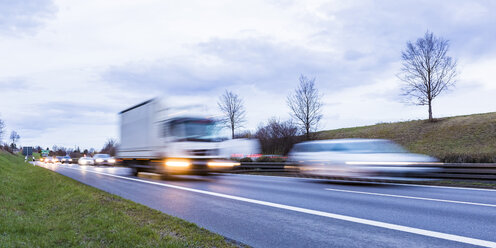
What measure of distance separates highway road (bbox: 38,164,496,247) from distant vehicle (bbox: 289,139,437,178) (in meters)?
1.82

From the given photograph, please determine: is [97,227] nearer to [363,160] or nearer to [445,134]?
[363,160]

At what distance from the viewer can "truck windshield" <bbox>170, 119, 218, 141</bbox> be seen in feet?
48.4

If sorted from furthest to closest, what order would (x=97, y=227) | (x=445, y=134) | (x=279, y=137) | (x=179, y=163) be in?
(x=445, y=134) → (x=279, y=137) → (x=179, y=163) → (x=97, y=227)

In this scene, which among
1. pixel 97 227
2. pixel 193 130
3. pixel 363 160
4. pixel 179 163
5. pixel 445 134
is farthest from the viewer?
pixel 445 134

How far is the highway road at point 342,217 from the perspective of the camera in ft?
15.6

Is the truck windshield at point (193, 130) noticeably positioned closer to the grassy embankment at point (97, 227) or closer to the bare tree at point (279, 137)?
the grassy embankment at point (97, 227)

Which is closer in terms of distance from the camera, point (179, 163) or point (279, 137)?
point (179, 163)

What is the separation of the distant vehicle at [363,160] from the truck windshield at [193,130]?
444cm

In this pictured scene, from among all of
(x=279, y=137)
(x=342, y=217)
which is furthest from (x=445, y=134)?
(x=342, y=217)

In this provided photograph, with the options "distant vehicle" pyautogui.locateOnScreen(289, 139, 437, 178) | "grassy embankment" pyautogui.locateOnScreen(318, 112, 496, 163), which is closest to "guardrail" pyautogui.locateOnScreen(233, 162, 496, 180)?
"distant vehicle" pyautogui.locateOnScreen(289, 139, 437, 178)

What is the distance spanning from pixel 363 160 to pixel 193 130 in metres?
7.10

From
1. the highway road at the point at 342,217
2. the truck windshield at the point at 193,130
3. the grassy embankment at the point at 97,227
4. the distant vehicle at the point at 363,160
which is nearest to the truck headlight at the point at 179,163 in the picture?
the truck windshield at the point at 193,130

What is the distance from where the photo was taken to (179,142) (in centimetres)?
1470

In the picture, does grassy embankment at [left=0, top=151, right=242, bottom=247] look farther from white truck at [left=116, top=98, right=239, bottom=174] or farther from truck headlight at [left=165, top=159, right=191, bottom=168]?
white truck at [left=116, top=98, right=239, bottom=174]
